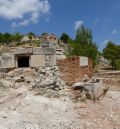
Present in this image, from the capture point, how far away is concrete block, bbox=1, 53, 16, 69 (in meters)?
11.7

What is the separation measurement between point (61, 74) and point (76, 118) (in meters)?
2.68

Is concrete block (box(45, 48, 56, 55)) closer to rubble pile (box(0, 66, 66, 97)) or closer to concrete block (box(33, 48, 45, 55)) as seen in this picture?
concrete block (box(33, 48, 45, 55))

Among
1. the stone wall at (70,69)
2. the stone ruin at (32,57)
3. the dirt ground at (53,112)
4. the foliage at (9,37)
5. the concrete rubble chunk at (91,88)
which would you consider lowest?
the dirt ground at (53,112)

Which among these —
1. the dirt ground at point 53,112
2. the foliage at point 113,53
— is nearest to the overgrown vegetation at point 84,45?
the foliage at point 113,53

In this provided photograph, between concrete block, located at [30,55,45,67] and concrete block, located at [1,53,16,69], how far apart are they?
774 mm

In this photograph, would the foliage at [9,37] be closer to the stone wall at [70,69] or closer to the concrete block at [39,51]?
the concrete block at [39,51]

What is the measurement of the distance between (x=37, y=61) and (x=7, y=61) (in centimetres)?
122

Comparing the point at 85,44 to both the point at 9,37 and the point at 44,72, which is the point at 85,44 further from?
the point at 9,37

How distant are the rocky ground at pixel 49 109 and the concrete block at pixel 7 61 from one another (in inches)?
13.9

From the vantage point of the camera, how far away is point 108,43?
4272 centimetres

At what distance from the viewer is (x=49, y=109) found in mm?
9609

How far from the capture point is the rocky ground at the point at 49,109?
8711 millimetres

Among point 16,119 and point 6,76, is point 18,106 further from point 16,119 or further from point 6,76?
point 6,76

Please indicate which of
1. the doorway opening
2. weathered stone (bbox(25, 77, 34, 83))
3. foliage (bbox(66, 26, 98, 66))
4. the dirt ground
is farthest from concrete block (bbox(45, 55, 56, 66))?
foliage (bbox(66, 26, 98, 66))
